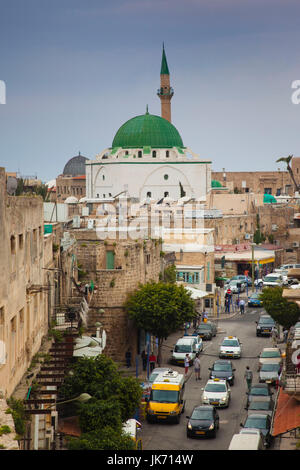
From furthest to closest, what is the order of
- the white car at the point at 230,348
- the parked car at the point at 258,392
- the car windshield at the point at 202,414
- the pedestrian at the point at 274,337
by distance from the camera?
the pedestrian at the point at 274,337, the white car at the point at 230,348, the parked car at the point at 258,392, the car windshield at the point at 202,414

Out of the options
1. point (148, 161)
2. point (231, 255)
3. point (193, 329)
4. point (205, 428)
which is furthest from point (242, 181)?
point (205, 428)

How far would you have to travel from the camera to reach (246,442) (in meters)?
15.2

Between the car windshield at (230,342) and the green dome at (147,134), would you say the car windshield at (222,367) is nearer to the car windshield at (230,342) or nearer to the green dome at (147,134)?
the car windshield at (230,342)

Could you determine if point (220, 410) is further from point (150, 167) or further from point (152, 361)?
point (150, 167)

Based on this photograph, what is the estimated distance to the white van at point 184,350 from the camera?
2611 cm

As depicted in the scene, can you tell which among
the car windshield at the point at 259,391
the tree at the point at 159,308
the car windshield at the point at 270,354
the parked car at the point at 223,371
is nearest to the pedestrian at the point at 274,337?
the car windshield at the point at 270,354

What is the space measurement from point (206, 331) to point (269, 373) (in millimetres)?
7199

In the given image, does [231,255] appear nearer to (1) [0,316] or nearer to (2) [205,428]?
(2) [205,428]

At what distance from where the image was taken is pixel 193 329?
32469mm

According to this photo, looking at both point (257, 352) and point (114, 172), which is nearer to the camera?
point (257, 352)

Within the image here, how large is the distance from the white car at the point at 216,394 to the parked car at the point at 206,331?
8425 mm

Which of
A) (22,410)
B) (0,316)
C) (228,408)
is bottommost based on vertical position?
(228,408)

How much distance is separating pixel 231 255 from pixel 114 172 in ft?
104

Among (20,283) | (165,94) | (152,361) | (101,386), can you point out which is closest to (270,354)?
(152,361)
